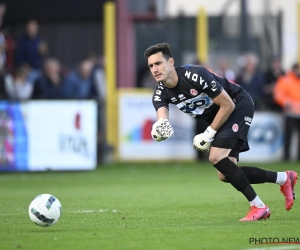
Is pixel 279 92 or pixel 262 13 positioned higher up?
pixel 262 13

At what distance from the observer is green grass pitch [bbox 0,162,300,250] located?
305 inches

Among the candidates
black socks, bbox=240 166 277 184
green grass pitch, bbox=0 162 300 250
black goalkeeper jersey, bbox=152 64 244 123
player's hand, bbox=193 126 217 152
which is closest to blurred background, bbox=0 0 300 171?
green grass pitch, bbox=0 162 300 250

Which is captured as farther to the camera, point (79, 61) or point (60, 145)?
point (79, 61)

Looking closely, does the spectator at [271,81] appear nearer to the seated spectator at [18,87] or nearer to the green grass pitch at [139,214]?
the green grass pitch at [139,214]

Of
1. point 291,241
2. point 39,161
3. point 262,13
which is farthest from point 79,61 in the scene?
point 291,241

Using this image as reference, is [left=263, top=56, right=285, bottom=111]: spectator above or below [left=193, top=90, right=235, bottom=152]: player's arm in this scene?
below

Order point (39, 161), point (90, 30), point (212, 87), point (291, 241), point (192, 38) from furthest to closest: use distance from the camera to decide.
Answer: point (90, 30) < point (192, 38) < point (39, 161) < point (212, 87) < point (291, 241)

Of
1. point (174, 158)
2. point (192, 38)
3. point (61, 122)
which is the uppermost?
point (192, 38)

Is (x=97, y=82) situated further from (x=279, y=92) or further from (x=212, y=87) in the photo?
(x=212, y=87)

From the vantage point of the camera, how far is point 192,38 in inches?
858

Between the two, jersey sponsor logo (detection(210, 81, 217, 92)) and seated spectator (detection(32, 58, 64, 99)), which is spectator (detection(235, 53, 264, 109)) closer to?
seated spectator (detection(32, 58, 64, 99))

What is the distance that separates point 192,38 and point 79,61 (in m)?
3.96

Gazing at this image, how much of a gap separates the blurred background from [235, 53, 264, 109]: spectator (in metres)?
0.02

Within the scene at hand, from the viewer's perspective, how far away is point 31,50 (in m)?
20.4
